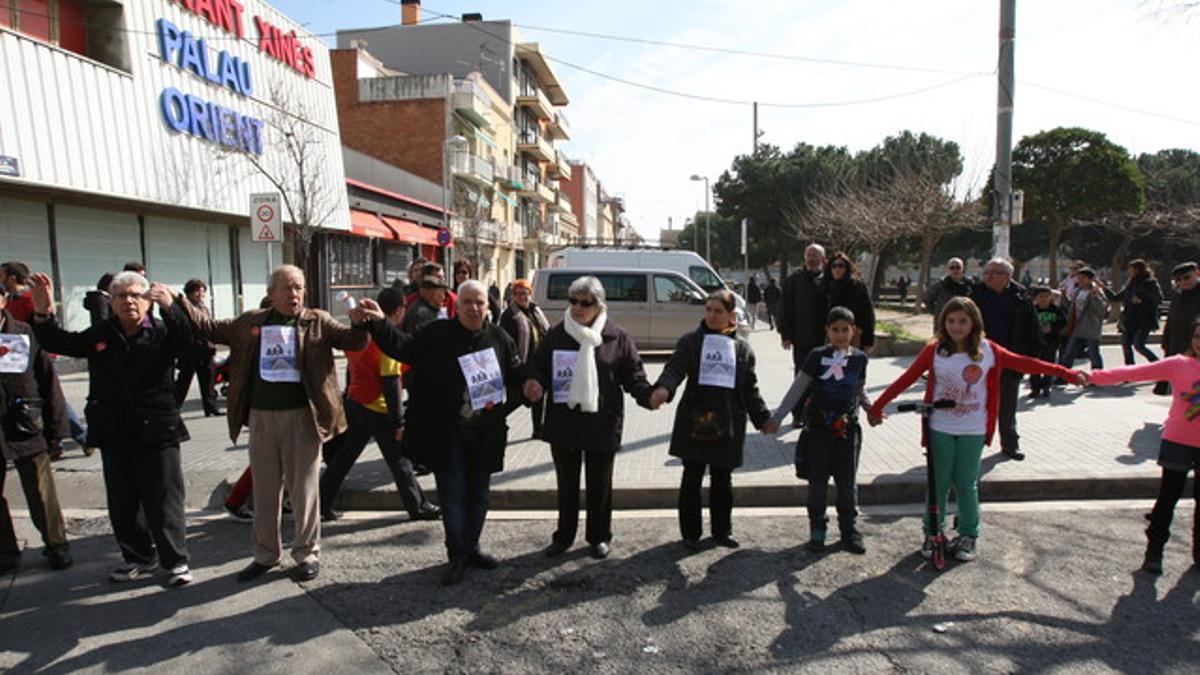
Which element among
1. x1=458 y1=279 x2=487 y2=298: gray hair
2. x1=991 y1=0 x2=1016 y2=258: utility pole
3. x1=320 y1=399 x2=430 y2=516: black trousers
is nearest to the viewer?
x1=458 y1=279 x2=487 y2=298: gray hair

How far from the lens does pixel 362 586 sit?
13.9ft

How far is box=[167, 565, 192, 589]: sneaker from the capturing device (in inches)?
167

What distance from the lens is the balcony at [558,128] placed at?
57.4 m

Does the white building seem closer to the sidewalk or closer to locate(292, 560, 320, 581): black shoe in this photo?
the sidewalk

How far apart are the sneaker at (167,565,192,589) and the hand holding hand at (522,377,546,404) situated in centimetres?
219

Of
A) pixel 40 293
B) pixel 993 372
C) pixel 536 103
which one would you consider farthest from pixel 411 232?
pixel 536 103

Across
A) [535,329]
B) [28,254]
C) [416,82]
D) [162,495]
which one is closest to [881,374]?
[535,329]

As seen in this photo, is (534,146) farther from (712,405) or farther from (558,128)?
(712,405)

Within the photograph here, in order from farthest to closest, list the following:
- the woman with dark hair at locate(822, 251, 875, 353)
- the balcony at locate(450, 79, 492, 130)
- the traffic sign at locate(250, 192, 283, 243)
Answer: the balcony at locate(450, 79, 492, 130) → the traffic sign at locate(250, 192, 283, 243) → the woman with dark hair at locate(822, 251, 875, 353)

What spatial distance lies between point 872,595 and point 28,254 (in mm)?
14538

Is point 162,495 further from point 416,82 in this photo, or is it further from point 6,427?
point 416,82

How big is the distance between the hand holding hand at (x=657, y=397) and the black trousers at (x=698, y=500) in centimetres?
50

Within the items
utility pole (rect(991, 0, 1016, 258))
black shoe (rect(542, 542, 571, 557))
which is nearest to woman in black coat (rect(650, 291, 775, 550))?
black shoe (rect(542, 542, 571, 557))

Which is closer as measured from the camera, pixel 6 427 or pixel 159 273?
pixel 6 427
